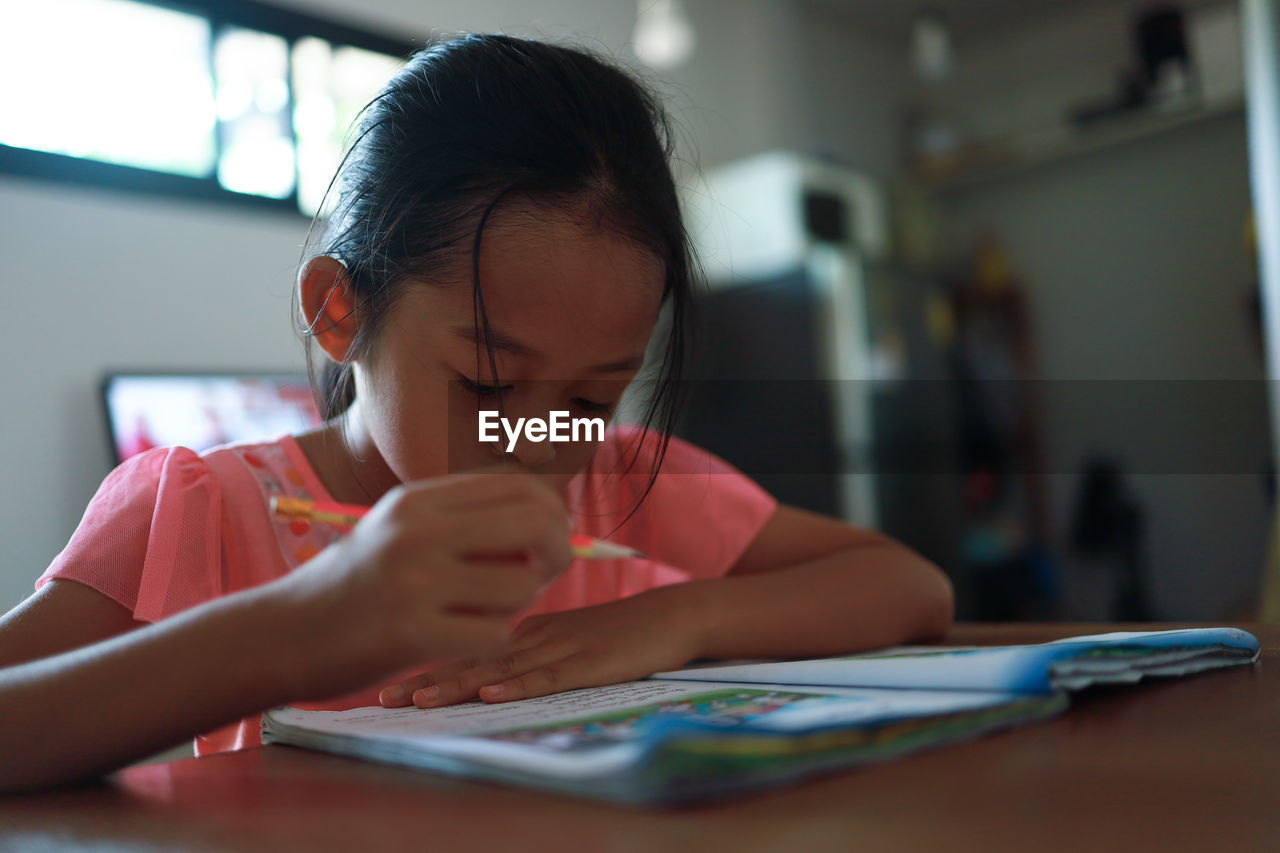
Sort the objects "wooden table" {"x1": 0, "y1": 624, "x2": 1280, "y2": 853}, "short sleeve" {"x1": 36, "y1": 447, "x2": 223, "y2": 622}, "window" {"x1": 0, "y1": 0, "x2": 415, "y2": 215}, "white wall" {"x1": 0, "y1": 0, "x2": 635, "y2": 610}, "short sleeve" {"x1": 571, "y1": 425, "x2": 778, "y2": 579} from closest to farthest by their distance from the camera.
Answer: "wooden table" {"x1": 0, "y1": 624, "x2": 1280, "y2": 853}
"short sleeve" {"x1": 36, "y1": 447, "x2": 223, "y2": 622}
"short sleeve" {"x1": 571, "y1": 425, "x2": 778, "y2": 579}
"white wall" {"x1": 0, "y1": 0, "x2": 635, "y2": 610}
"window" {"x1": 0, "y1": 0, "x2": 415, "y2": 215}

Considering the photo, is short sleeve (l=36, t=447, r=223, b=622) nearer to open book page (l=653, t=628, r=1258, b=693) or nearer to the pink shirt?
the pink shirt

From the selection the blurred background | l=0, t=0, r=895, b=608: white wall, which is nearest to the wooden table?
l=0, t=0, r=895, b=608: white wall

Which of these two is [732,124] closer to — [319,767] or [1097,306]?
[1097,306]

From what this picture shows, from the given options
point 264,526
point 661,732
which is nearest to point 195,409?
point 264,526

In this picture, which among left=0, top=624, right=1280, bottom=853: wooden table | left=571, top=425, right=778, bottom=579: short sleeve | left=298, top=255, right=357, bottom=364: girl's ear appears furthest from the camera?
left=571, top=425, right=778, bottom=579: short sleeve

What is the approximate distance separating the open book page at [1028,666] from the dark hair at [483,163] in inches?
10.6

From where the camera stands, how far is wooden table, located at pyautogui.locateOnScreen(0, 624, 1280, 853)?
248 mm

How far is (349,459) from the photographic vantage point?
784 mm

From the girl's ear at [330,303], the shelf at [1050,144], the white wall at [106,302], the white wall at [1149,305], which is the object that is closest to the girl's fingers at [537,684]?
the girl's ear at [330,303]

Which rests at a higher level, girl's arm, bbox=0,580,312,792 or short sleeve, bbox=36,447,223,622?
short sleeve, bbox=36,447,223,622

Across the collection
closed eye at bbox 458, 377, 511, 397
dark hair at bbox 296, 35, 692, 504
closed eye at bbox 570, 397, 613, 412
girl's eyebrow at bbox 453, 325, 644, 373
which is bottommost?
closed eye at bbox 570, 397, 613, 412

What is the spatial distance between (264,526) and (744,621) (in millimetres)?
365

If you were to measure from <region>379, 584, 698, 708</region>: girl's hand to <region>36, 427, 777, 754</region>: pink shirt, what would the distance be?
1.8 inches

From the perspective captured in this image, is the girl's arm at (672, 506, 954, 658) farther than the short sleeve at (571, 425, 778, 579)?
No
